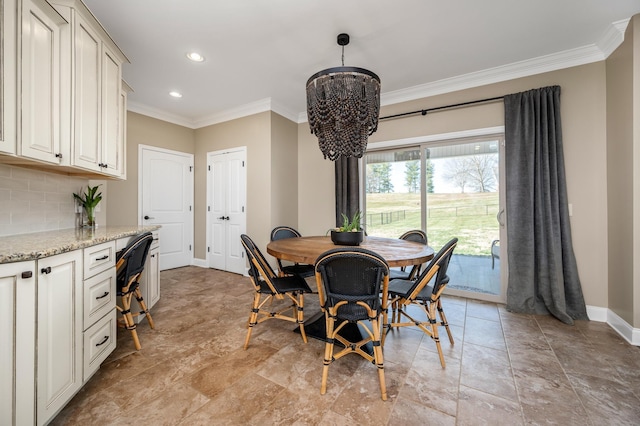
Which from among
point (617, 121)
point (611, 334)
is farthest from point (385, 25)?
point (611, 334)

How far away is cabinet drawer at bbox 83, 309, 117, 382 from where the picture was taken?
1531 mm

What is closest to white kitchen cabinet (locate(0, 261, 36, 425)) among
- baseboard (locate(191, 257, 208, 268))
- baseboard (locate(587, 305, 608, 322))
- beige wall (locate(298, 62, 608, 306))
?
baseboard (locate(191, 257, 208, 268))

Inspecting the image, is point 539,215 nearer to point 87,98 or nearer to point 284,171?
point 284,171

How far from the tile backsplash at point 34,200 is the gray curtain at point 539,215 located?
14.5 feet

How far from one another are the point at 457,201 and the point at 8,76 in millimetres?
4028

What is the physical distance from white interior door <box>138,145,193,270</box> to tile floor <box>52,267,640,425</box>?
2.34m

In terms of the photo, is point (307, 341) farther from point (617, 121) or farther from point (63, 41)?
point (617, 121)

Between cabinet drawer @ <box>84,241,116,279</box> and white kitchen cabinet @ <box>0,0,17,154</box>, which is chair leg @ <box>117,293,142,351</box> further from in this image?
white kitchen cabinet @ <box>0,0,17,154</box>

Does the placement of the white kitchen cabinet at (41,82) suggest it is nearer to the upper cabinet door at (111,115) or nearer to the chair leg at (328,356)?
the upper cabinet door at (111,115)

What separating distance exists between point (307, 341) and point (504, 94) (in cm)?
343

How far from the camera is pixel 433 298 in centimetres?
187

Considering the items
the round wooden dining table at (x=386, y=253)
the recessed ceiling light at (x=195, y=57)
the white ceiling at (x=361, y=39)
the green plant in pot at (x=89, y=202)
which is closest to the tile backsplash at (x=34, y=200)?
the green plant in pot at (x=89, y=202)

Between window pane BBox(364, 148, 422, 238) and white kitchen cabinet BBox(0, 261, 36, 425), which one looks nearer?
white kitchen cabinet BBox(0, 261, 36, 425)

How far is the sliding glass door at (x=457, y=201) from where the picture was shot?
3164mm
